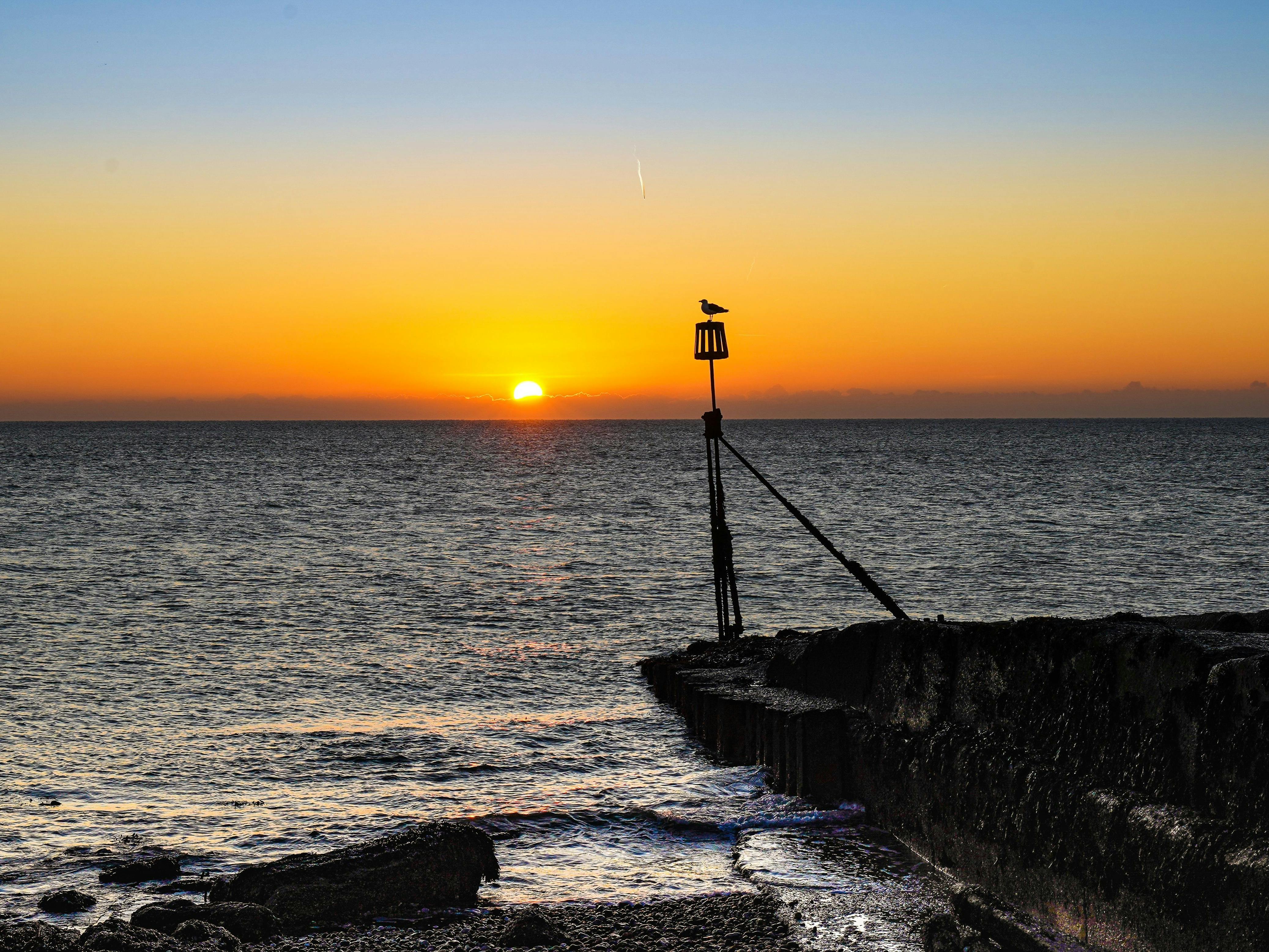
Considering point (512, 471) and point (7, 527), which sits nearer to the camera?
point (7, 527)

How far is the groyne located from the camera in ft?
20.5

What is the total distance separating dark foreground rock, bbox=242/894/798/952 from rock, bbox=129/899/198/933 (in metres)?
0.76

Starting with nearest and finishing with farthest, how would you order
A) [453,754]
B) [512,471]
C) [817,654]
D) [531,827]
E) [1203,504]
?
1. [531,827]
2. [817,654]
3. [453,754]
4. [1203,504]
5. [512,471]

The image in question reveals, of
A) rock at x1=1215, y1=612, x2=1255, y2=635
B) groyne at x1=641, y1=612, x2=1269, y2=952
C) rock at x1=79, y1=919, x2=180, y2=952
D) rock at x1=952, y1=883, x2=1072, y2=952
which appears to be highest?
rock at x1=1215, y1=612, x2=1255, y2=635

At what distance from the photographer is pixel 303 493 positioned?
72.4m

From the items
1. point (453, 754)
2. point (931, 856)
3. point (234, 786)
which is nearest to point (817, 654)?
point (931, 856)

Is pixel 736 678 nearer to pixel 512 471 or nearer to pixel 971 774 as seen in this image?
pixel 971 774

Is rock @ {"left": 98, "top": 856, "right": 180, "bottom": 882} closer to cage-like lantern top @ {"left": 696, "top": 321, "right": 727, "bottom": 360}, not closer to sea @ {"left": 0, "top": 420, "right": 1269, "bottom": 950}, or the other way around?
sea @ {"left": 0, "top": 420, "right": 1269, "bottom": 950}

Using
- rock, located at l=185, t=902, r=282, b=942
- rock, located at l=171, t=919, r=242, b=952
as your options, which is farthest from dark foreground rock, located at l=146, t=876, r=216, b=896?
rock, located at l=171, t=919, r=242, b=952

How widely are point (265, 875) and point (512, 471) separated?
91052 mm

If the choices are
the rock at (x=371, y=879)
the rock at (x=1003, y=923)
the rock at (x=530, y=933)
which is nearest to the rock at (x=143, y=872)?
the rock at (x=371, y=879)

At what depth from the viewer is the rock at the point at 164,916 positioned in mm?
8359

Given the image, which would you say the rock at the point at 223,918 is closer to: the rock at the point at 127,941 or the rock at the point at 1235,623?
the rock at the point at 127,941

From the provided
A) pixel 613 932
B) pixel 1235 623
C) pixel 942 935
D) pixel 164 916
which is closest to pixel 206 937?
pixel 164 916
